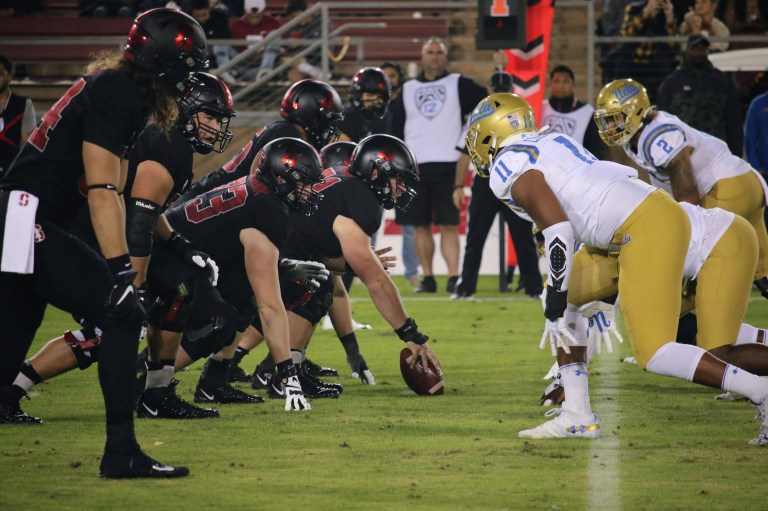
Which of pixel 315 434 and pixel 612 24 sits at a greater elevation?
pixel 612 24

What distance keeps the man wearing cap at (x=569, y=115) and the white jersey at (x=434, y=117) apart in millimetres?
1045

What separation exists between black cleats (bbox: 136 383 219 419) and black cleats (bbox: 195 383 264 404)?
52 cm

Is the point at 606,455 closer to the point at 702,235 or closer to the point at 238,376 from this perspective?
the point at 702,235

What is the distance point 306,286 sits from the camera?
293 inches

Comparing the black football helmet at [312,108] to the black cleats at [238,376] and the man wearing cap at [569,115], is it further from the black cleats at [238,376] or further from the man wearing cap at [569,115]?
the man wearing cap at [569,115]

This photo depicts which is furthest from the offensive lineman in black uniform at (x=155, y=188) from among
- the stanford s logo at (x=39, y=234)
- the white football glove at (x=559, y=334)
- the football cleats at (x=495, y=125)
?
the white football glove at (x=559, y=334)

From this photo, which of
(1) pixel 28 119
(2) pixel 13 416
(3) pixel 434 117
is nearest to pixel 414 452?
(2) pixel 13 416

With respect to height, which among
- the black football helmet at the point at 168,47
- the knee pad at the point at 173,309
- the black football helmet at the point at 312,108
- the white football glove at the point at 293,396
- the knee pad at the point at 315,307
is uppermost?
the black football helmet at the point at 168,47

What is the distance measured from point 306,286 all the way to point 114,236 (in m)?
2.72

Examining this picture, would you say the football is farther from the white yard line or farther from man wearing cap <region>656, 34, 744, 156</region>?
man wearing cap <region>656, 34, 744, 156</region>

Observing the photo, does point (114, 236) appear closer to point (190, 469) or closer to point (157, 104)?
point (157, 104)

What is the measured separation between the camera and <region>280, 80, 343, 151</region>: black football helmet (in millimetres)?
8242

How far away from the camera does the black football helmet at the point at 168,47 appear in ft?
16.7

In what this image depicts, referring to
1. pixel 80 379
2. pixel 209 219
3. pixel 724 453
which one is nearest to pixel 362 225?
pixel 209 219
